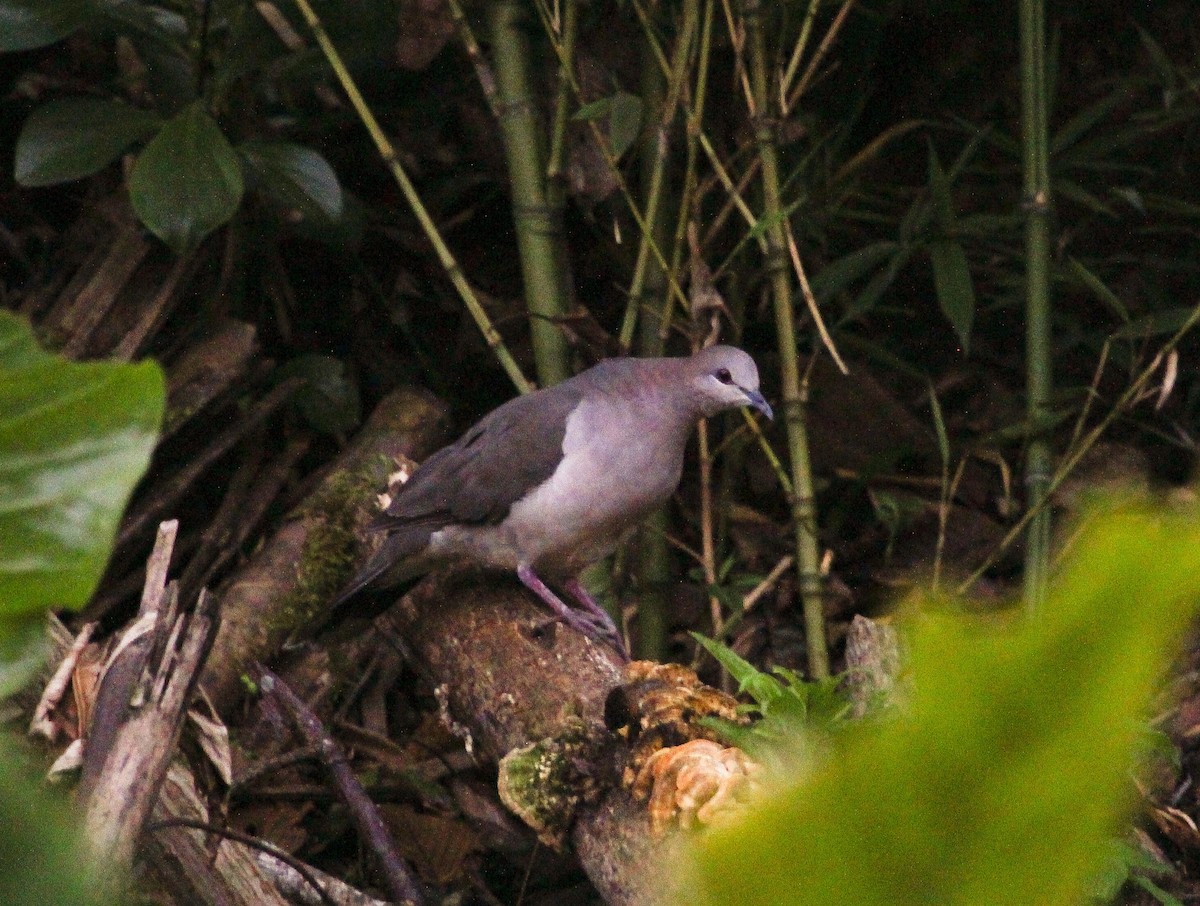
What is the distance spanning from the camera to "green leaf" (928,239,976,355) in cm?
335

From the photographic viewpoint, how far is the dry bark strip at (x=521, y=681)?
6.43ft

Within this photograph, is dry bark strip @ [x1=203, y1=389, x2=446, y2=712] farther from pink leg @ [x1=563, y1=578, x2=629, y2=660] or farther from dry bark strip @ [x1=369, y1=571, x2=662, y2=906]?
pink leg @ [x1=563, y1=578, x2=629, y2=660]

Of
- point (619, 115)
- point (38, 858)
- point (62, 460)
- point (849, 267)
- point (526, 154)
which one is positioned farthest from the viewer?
point (849, 267)

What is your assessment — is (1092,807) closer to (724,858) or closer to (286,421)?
(724,858)

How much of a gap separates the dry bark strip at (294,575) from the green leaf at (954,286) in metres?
1.38

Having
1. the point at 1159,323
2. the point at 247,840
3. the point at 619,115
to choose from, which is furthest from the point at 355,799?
the point at 1159,323

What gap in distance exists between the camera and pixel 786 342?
2971 millimetres

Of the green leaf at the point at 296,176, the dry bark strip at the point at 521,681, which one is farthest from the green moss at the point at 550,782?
the green leaf at the point at 296,176

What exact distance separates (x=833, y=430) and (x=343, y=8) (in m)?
1.81

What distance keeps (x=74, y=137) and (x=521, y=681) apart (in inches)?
72.1

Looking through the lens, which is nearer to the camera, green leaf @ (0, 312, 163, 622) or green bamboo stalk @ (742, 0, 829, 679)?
green leaf @ (0, 312, 163, 622)

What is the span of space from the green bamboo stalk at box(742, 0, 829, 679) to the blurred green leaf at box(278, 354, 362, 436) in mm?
1438

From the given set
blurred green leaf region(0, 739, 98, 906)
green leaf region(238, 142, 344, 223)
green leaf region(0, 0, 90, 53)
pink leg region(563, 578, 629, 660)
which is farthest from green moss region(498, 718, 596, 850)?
green leaf region(0, 0, 90, 53)

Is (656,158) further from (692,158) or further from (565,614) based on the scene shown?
(565,614)
